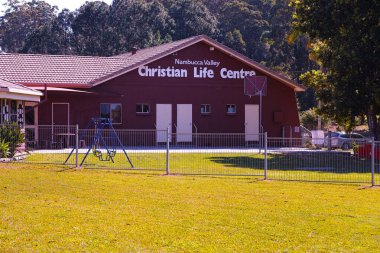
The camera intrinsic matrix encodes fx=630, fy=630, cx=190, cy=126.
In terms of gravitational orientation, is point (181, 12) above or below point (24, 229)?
above

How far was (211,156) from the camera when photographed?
22625 millimetres

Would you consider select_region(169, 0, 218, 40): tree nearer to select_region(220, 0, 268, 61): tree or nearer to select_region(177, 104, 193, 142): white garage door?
select_region(220, 0, 268, 61): tree

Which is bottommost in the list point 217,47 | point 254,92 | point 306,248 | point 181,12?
point 306,248

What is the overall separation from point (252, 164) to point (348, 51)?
10.4 m

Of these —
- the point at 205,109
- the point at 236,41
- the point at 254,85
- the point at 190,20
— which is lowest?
the point at 205,109

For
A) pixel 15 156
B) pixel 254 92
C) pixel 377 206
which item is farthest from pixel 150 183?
pixel 254 92

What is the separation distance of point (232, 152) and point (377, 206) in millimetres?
8862

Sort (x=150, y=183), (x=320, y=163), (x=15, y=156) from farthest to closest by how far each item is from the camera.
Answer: (x=15, y=156)
(x=320, y=163)
(x=150, y=183)

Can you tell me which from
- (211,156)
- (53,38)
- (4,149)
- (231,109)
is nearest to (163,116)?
(231,109)

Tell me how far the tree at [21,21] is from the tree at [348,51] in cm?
5137

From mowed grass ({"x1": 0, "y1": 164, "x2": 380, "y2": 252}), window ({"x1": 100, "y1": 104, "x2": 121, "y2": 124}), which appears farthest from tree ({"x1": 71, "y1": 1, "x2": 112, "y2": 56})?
mowed grass ({"x1": 0, "y1": 164, "x2": 380, "y2": 252})

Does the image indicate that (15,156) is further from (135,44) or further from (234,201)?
(135,44)

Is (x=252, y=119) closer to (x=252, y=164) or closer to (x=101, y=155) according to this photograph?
(x=252, y=164)

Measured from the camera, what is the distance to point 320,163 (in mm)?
21812
